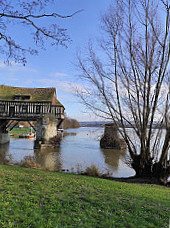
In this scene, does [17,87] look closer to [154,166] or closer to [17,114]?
[17,114]

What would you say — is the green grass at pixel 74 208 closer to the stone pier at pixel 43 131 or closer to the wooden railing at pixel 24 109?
the stone pier at pixel 43 131

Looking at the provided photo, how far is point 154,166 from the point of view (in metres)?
8.29

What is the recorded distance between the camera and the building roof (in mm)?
22983

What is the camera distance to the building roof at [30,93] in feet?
75.4

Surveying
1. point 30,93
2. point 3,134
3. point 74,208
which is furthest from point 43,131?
point 74,208

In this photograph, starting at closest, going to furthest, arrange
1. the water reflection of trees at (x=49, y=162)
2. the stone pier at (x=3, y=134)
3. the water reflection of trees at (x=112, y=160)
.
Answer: the water reflection of trees at (x=49, y=162) → the water reflection of trees at (x=112, y=160) → the stone pier at (x=3, y=134)

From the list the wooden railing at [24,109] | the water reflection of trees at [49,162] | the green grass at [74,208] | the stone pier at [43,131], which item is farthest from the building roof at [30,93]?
the green grass at [74,208]

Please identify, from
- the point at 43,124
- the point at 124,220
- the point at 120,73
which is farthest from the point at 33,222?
the point at 43,124

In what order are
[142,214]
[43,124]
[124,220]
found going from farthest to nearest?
[43,124]
[142,214]
[124,220]

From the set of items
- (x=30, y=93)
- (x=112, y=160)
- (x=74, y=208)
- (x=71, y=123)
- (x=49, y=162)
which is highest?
(x=30, y=93)

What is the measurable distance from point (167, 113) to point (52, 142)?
18040mm

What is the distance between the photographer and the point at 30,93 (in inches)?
939

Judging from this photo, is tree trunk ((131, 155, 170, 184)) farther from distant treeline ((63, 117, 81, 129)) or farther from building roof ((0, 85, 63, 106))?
distant treeline ((63, 117, 81, 129))

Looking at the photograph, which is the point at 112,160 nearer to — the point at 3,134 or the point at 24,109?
the point at 24,109
